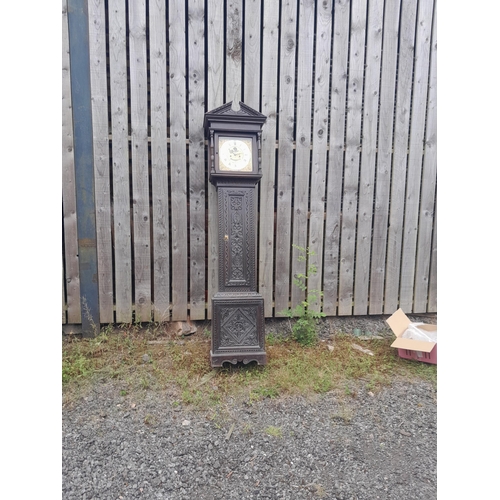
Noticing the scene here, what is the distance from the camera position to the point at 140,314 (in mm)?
2984

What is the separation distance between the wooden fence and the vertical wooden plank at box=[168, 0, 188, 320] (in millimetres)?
12

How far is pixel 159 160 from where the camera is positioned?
2893 mm

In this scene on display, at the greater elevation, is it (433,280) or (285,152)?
(285,152)

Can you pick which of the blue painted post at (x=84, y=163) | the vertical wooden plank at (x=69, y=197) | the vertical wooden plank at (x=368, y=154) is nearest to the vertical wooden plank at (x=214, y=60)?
the blue painted post at (x=84, y=163)

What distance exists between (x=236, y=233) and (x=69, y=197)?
1597 millimetres

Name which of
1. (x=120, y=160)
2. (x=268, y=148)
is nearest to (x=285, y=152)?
(x=268, y=148)

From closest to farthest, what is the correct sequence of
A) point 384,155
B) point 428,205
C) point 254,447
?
point 254,447
point 384,155
point 428,205

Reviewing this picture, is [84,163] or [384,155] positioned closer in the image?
[84,163]

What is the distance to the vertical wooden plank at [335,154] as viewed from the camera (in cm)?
296

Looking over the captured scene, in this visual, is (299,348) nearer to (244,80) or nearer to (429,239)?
(429,239)

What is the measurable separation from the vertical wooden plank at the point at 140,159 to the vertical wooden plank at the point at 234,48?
0.74 metres

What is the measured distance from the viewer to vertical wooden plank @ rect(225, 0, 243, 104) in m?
2.82

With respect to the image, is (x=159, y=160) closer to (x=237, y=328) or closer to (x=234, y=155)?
(x=234, y=155)

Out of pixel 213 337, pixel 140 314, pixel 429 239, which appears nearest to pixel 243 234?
pixel 213 337
